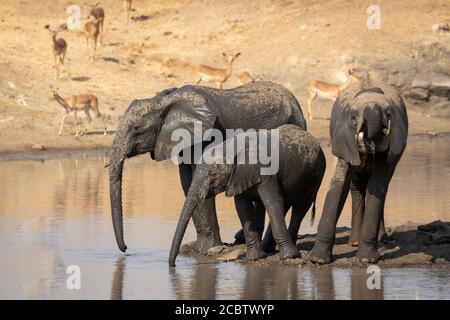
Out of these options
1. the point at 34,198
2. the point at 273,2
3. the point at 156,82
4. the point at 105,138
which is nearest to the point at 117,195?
the point at 34,198

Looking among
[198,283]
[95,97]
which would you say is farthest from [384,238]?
[95,97]

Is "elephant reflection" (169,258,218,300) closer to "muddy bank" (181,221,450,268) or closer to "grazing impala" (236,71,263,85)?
"muddy bank" (181,221,450,268)

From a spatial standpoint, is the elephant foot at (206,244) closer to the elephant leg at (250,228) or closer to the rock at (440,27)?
the elephant leg at (250,228)

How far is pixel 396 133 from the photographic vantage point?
13.2m

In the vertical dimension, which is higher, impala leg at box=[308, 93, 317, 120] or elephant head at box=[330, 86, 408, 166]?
impala leg at box=[308, 93, 317, 120]

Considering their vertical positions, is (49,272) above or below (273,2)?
below

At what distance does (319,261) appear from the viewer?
531 inches

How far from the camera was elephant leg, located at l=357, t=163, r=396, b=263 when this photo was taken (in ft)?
43.6

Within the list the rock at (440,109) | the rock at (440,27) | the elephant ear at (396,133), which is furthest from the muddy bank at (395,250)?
the rock at (440,27)

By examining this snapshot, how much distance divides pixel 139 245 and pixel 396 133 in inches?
132

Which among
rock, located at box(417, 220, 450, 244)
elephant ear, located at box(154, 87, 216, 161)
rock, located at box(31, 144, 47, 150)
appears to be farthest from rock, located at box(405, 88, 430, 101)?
elephant ear, located at box(154, 87, 216, 161)

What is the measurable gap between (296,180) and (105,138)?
1269 centimetres

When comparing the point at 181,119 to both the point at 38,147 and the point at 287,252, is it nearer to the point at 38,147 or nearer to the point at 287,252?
the point at 287,252

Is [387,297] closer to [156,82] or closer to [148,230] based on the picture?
[148,230]
